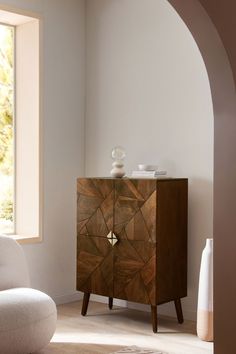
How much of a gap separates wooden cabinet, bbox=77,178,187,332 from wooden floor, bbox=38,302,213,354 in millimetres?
158

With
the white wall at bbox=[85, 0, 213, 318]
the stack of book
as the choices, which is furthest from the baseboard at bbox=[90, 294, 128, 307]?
the stack of book

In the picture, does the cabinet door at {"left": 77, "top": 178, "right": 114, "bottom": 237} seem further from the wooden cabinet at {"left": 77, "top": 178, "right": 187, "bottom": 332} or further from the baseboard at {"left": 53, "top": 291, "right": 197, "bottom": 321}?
the baseboard at {"left": 53, "top": 291, "right": 197, "bottom": 321}

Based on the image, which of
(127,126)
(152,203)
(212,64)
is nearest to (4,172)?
(127,126)

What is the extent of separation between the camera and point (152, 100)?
17.6 feet

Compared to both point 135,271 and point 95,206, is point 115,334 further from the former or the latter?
point 95,206

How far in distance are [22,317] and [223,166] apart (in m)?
1.69

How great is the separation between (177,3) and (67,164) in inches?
125

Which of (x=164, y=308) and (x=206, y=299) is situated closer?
(x=206, y=299)

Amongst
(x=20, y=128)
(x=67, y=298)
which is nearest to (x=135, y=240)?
(x=67, y=298)

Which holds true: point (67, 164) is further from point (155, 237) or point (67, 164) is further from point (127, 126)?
point (155, 237)

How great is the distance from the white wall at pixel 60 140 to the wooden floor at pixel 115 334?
1.44ft

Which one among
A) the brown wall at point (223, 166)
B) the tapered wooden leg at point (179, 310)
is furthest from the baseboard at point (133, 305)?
the brown wall at point (223, 166)

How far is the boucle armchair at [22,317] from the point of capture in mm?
3740

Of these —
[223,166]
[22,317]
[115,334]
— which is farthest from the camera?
[115,334]
